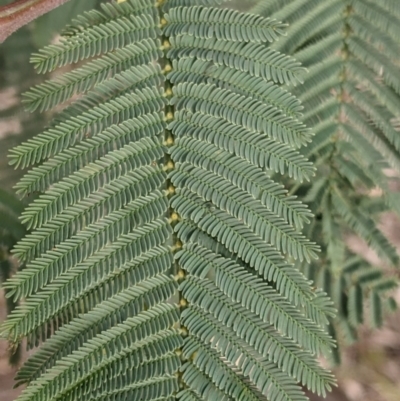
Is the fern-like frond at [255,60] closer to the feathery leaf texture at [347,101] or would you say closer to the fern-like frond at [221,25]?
the fern-like frond at [221,25]

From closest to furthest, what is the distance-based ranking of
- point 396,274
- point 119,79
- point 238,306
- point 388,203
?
point 238,306 → point 119,79 → point 388,203 → point 396,274

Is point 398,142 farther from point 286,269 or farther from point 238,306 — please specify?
point 238,306

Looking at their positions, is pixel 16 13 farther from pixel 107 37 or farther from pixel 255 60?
pixel 255 60

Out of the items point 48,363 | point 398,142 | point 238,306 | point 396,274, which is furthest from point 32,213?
point 396,274

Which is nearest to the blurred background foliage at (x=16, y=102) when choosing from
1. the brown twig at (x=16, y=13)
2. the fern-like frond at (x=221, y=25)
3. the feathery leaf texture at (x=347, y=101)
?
the feathery leaf texture at (x=347, y=101)

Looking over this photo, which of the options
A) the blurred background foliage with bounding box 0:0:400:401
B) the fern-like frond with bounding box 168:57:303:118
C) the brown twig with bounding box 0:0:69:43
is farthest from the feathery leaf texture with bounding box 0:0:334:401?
the blurred background foliage with bounding box 0:0:400:401

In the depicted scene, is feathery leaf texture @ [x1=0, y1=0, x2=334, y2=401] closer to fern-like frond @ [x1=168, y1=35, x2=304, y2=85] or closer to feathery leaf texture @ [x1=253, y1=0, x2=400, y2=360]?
fern-like frond @ [x1=168, y1=35, x2=304, y2=85]
